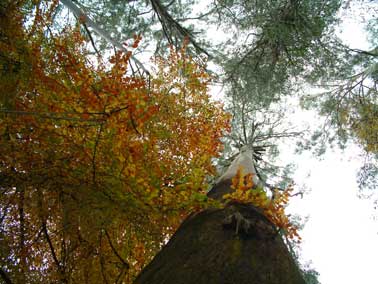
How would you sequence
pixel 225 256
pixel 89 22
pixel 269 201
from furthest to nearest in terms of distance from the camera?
pixel 89 22 < pixel 269 201 < pixel 225 256

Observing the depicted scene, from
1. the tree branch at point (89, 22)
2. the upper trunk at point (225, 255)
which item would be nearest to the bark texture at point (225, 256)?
the upper trunk at point (225, 255)

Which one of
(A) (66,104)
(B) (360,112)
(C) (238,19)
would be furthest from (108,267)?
(B) (360,112)

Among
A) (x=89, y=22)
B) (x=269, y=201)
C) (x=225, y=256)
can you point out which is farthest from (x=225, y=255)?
(x=89, y=22)

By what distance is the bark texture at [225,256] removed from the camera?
204 cm

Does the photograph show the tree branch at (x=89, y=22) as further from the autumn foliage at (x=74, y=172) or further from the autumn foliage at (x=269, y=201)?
the autumn foliage at (x=269, y=201)

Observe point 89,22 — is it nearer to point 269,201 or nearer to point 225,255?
point 269,201

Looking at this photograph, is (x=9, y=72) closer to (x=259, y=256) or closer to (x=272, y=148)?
(x=259, y=256)

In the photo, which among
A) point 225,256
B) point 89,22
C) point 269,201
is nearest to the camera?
point 225,256

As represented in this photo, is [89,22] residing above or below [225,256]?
above

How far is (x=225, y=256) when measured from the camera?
88.0 inches

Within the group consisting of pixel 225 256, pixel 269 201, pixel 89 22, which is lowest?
pixel 225 256

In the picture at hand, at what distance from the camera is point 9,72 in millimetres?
3197

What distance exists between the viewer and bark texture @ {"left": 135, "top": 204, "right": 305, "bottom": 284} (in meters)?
2.04

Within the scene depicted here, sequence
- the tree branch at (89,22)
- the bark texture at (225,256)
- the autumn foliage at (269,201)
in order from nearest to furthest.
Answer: the bark texture at (225,256) → the autumn foliage at (269,201) → the tree branch at (89,22)
